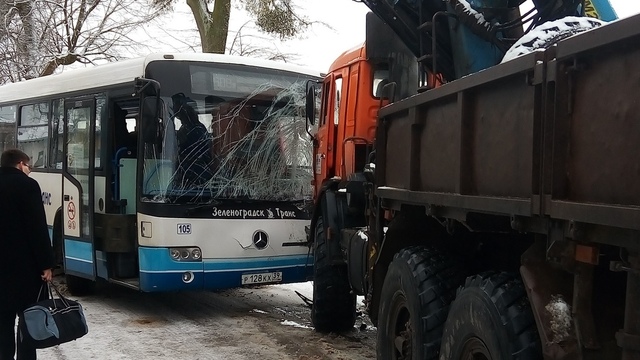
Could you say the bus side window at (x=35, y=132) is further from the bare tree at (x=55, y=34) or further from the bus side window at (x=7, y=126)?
the bare tree at (x=55, y=34)

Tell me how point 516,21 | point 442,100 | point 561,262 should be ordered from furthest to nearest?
point 516,21
point 442,100
point 561,262

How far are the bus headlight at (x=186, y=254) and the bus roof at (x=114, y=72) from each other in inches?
78.5

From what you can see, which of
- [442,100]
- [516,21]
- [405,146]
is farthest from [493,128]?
[516,21]

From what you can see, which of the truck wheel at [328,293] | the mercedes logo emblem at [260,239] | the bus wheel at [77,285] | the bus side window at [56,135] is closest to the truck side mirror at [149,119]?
the mercedes logo emblem at [260,239]

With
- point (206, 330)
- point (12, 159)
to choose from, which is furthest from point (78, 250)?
point (12, 159)

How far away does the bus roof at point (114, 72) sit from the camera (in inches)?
310

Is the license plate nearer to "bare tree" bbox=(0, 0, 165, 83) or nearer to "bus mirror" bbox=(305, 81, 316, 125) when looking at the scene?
"bus mirror" bbox=(305, 81, 316, 125)

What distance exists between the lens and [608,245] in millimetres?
2539

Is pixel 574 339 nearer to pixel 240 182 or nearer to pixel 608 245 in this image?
pixel 608 245

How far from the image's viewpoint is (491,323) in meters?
3.13

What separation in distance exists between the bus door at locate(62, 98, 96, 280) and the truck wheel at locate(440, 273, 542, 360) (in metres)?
6.07

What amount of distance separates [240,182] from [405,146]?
3.76m

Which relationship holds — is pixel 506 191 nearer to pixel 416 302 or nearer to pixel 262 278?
pixel 416 302

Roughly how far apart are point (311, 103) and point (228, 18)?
9902 mm
